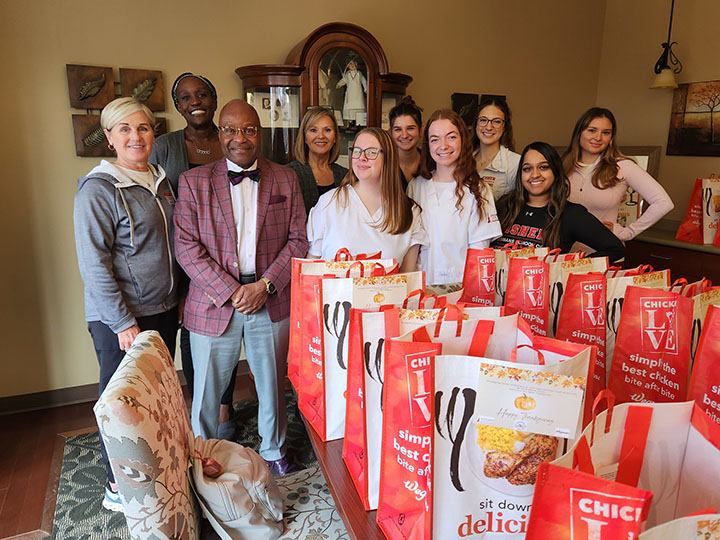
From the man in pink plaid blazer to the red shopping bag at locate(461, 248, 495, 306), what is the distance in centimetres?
78

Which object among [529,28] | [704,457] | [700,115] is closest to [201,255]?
[704,457]

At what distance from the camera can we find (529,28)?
363cm

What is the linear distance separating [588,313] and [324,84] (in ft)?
6.83

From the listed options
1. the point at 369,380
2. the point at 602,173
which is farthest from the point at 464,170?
the point at 369,380

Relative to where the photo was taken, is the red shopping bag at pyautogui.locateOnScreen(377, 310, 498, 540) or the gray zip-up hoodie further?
the gray zip-up hoodie

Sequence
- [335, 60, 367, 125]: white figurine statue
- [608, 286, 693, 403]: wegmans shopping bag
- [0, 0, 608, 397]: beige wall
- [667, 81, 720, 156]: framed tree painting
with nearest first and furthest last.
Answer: [608, 286, 693, 403]: wegmans shopping bag < [0, 0, 608, 397]: beige wall < [335, 60, 367, 125]: white figurine statue < [667, 81, 720, 156]: framed tree painting

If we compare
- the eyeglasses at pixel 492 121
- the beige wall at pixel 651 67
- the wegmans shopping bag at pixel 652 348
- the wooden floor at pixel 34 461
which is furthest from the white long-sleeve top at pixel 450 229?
the beige wall at pixel 651 67

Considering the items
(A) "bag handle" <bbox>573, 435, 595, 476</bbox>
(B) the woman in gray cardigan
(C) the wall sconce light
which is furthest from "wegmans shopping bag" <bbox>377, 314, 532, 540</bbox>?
(C) the wall sconce light

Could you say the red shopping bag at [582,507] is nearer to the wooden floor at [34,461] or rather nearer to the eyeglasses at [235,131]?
the eyeglasses at [235,131]

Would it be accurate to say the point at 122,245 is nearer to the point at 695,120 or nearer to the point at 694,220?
the point at 694,220

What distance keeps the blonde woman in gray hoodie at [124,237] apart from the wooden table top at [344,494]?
0.97m

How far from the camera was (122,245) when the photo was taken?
1736 mm

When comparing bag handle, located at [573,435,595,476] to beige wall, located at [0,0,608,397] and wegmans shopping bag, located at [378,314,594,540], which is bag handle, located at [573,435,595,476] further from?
beige wall, located at [0,0,608,397]

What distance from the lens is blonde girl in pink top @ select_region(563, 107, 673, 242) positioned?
2252 millimetres
